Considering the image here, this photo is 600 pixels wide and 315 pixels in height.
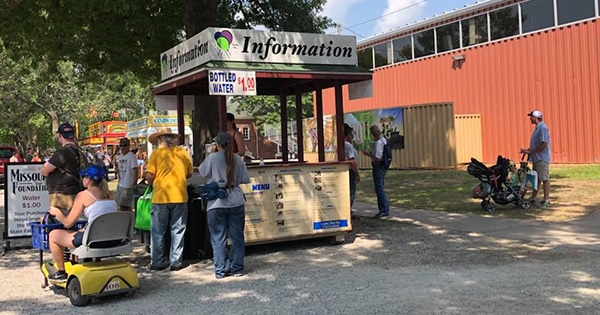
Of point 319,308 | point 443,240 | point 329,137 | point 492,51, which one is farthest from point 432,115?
point 319,308

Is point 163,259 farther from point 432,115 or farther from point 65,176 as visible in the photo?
point 432,115

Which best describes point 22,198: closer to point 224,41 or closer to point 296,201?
point 224,41

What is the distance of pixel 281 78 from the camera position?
8.20 meters

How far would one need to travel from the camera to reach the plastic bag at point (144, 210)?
289 inches

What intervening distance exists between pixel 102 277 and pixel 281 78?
4.00 metres

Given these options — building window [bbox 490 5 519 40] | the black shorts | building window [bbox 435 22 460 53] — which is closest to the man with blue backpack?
the black shorts

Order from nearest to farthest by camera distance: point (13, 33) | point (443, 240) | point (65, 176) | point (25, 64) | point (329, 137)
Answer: point (65, 176) < point (443, 240) < point (13, 33) < point (25, 64) < point (329, 137)

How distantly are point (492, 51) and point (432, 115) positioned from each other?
3.76 meters

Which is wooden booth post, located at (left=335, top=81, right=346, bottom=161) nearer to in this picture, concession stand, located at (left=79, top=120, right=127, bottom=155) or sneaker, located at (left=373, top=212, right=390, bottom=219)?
sneaker, located at (left=373, top=212, right=390, bottom=219)

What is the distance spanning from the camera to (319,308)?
5074 millimetres

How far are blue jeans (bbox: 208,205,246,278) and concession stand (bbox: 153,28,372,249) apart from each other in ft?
3.54

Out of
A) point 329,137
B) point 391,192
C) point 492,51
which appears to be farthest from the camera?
point 329,137

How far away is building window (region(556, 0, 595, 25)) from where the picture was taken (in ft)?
64.1

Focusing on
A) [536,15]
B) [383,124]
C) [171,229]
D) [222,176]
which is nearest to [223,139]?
[222,176]
